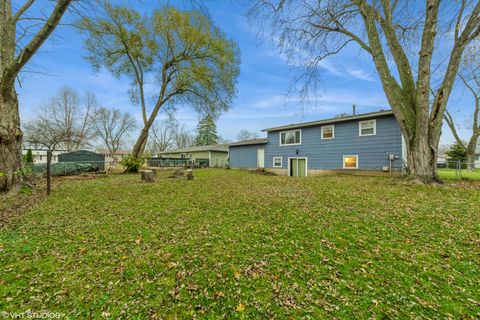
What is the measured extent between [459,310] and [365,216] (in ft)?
8.35

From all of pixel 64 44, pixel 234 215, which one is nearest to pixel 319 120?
pixel 234 215

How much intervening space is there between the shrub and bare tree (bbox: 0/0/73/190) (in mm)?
8092

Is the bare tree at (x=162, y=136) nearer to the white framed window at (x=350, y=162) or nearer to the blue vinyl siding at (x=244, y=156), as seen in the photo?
the blue vinyl siding at (x=244, y=156)

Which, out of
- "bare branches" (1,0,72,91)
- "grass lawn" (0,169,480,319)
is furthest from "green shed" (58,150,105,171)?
"grass lawn" (0,169,480,319)

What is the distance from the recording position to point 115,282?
7.69 ft

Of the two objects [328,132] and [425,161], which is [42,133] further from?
[425,161]

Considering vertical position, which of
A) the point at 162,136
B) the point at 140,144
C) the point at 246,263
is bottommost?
the point at 246,263

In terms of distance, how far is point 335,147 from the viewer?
45.0 feet

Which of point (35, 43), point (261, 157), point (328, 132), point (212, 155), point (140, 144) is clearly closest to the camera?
point (35, 43)

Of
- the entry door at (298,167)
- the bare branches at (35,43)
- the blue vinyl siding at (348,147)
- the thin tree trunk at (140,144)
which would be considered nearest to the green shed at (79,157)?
the thin tree trunk at (140,144)

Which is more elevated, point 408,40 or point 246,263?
point 408,40

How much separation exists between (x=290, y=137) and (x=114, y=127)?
127ft

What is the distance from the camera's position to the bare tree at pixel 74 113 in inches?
1114

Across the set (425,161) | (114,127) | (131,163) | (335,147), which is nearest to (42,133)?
(114,127)
